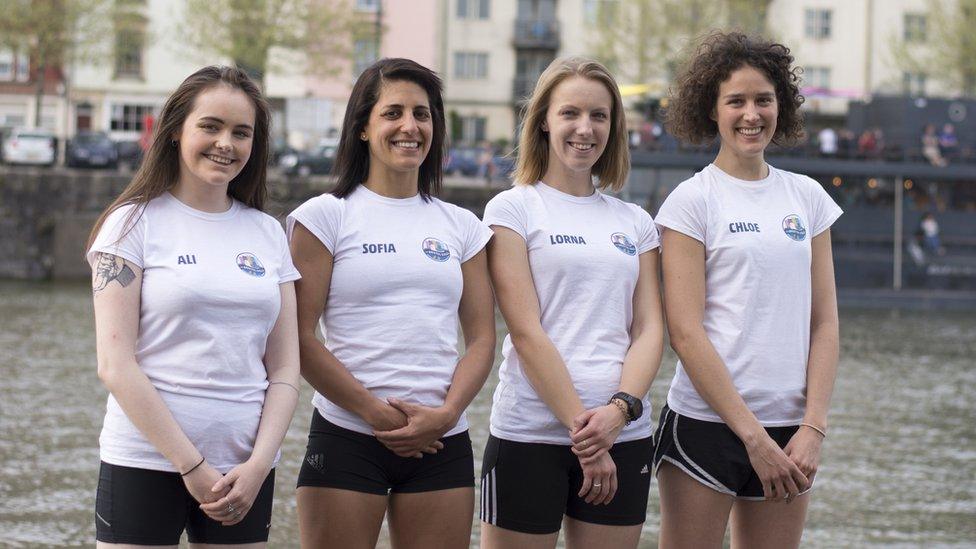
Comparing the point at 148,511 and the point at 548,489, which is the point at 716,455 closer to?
the point at 548,489

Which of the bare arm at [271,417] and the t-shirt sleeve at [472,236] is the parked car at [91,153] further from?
the bare arm at [271,417]

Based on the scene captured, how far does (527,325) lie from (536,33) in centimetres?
5032

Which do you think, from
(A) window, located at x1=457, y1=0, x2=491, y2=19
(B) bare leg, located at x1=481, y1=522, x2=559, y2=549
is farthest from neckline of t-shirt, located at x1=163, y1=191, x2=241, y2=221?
(A) window, located at x1=457, y1=0, x2=491, y2=19

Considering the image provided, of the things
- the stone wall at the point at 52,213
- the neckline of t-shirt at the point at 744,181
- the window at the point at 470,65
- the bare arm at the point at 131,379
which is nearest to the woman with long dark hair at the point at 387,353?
the bare arm at the point at 131,379

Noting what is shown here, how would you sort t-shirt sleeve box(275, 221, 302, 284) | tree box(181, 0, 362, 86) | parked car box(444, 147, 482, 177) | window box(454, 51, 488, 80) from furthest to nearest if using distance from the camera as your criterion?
1. window box(454, 51, 488, 80)
2. tree box(181, 0, 362, 86)
3. parked car box(444, 147, 482, 177)
4. t-shirt sleeve box(275, 221, 302, 284)

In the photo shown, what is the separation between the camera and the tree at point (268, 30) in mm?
43594

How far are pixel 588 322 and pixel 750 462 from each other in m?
0.64

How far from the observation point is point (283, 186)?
33875 mm

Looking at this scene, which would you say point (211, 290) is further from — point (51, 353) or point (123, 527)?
point (51, 353)

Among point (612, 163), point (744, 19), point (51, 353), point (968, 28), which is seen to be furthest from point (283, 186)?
point (612, 163)

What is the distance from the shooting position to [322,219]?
161 inches

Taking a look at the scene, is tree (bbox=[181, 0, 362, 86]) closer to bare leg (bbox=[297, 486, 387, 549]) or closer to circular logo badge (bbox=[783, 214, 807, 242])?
circular logo badge (bbox=[783, 214, 807, 242])

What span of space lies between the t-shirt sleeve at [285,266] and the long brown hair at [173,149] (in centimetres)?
14

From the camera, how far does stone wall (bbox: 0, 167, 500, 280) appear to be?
32500 millimetres
